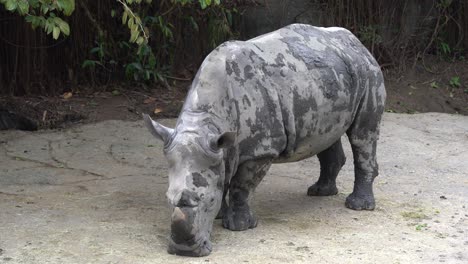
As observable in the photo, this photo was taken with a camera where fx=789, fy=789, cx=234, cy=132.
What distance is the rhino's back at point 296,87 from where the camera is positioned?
5281 millimetres

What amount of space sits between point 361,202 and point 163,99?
4.65 m

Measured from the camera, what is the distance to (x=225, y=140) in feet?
15.9

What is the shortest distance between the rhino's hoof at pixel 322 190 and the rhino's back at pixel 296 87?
2.27ft

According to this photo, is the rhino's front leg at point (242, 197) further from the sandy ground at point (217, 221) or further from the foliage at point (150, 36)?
the foliage at point (150, 36)

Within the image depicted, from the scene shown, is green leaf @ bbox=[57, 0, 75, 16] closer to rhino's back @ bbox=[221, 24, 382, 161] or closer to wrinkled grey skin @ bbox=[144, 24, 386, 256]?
wrinkled grey skin @ bbox=[144, 24, 386, 256]

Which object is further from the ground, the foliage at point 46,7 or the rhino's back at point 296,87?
the foliage at point 46,7

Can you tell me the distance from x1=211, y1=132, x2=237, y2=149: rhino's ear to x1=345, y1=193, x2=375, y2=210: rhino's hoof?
1599mm

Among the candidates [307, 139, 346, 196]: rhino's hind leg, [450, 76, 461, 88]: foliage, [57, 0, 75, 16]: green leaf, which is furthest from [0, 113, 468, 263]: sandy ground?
[450, 76, 461, 88]: foliage

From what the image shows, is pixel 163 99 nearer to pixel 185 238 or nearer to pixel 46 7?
pixel 46 7

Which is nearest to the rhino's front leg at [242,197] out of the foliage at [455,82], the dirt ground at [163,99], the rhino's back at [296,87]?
the rhino's back at [296,87]

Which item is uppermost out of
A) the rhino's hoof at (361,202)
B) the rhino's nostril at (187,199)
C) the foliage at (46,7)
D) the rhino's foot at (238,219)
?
the foliage at (46,7)

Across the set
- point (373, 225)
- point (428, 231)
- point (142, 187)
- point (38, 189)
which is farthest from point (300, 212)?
point (38, 189)

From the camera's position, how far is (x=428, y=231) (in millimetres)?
5512

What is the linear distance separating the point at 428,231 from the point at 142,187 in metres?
2.46
